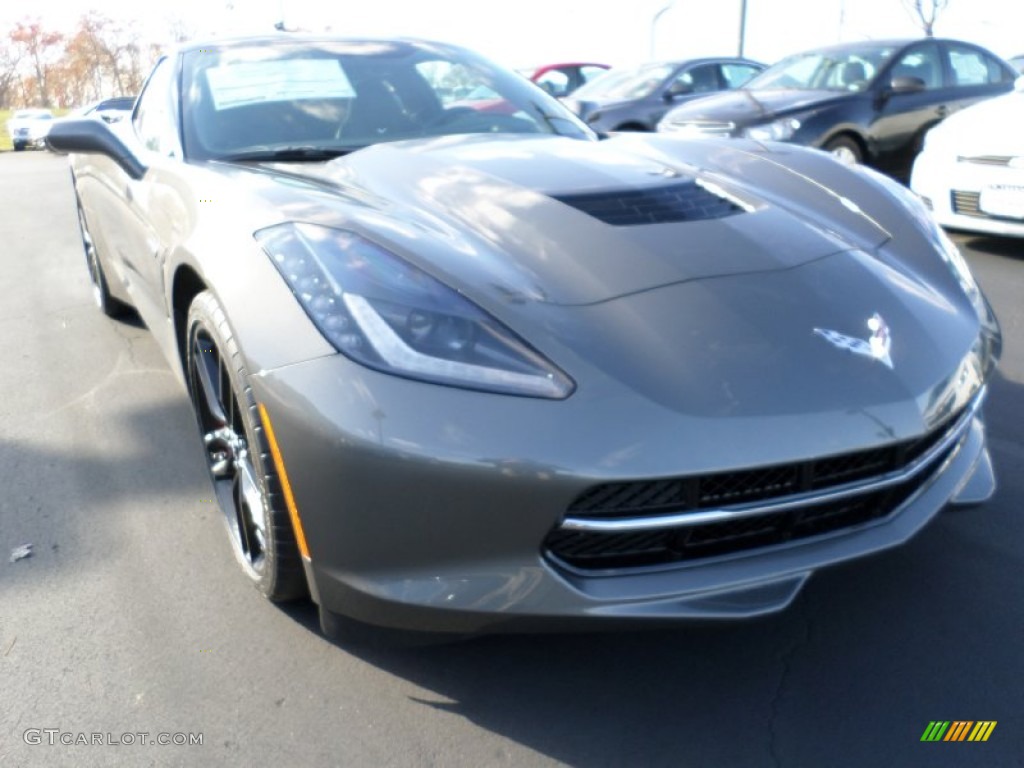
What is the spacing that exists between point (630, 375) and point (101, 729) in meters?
1.28

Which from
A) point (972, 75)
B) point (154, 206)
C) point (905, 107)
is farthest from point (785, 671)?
point (972, 75)

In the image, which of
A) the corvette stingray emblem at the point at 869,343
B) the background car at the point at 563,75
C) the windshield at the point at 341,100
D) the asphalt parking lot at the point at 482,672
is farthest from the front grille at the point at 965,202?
the background car at the point at 563,75

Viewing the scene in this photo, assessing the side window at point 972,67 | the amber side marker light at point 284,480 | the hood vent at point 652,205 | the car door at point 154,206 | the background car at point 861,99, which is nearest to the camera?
the amber side marker light at point 284,480

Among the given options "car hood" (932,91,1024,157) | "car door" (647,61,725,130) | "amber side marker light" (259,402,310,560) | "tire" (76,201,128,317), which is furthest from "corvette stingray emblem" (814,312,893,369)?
"car door" (647,61,725,130)

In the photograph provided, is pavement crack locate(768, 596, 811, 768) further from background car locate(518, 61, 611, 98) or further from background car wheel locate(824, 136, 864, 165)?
background car locate(518, 61, 611, 98)

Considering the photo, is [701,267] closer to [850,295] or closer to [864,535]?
[850,295]

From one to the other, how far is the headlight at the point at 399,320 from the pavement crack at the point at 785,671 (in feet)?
2.65

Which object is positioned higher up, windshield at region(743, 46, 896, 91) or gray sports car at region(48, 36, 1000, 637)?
gray sports car at region(48, 36, 1000, 637)

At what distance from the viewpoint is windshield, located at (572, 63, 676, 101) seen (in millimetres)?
11383

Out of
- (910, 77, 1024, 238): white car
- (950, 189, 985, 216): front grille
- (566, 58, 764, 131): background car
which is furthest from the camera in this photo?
(566, 58, 764, 131): background car

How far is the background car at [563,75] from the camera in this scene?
47.4ft

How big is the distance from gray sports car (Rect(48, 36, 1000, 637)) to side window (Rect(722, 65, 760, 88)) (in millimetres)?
10080

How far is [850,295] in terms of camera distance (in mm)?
2223

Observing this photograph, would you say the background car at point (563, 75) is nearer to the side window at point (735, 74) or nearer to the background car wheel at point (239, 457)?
the side window at point (735, 74)
